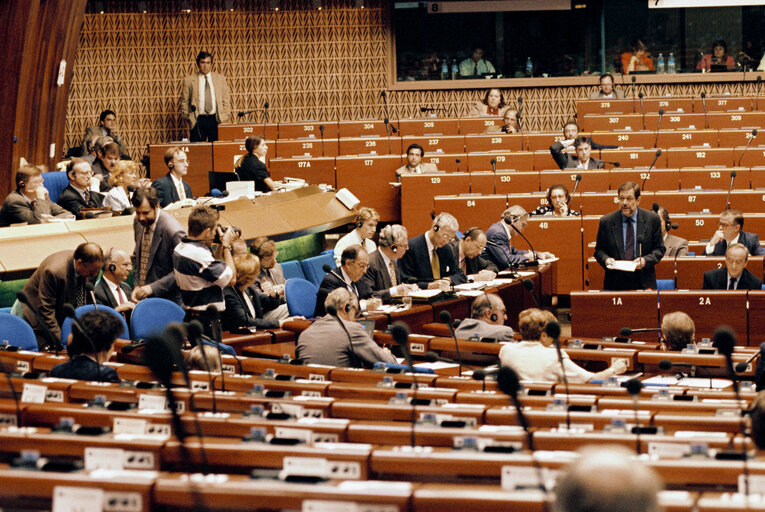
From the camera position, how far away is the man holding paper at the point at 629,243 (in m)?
6.22

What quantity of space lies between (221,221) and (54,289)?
7.88 feet

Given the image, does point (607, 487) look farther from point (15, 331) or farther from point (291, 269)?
point (291, 269)

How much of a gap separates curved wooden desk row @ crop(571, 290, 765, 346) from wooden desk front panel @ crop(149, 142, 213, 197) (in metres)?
5.39

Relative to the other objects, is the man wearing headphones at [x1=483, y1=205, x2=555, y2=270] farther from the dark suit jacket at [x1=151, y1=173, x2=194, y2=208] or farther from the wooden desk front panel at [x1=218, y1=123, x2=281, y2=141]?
the wooden desk front panel at [x1=218, y1=123, x2=281, y2=141]

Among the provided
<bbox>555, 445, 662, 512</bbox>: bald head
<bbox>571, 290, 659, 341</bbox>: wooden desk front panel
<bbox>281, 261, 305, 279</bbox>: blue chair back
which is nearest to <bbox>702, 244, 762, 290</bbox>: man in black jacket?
<bbox>571, 290, 659, 341</bbox>: wooden desk front panel

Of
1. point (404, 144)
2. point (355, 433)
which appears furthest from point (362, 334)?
point (404, 144)

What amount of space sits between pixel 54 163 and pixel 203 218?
5126 millimetres

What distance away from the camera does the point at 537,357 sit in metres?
3.90

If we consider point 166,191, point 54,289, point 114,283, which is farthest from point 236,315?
point 166,191

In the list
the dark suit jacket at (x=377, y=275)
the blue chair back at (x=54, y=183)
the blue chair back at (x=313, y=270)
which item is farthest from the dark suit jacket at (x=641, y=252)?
the blue chair back at (x=54, y=183)

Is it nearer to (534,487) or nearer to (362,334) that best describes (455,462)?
(534,487)

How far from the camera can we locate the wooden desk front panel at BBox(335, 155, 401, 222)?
9.48 meters

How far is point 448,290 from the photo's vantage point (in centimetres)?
609

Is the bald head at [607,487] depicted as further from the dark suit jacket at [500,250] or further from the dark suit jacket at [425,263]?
the dark suit jacket at [500,250]
